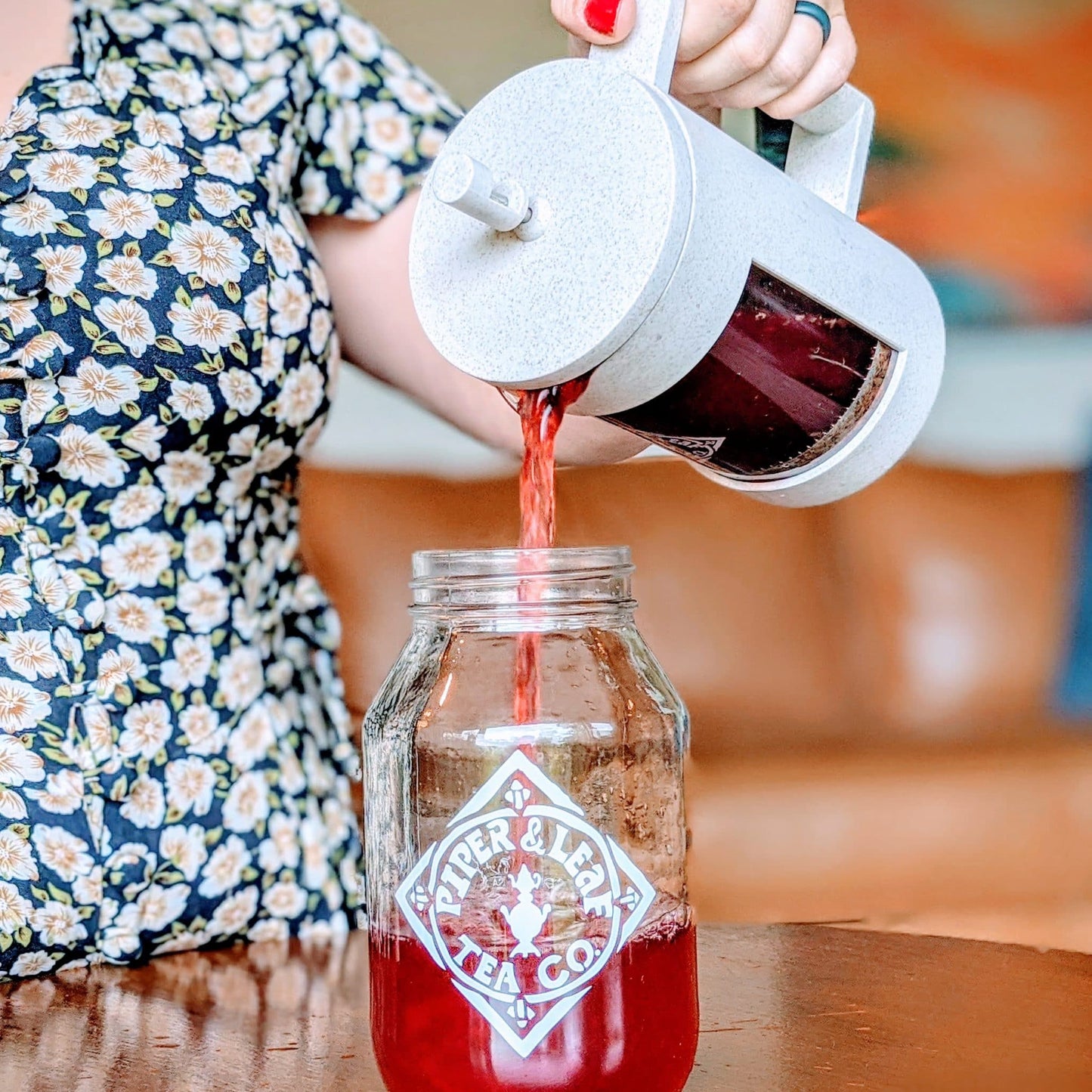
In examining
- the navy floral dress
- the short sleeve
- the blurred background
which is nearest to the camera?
the navy floral dress

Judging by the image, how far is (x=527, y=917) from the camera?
18.8 inches

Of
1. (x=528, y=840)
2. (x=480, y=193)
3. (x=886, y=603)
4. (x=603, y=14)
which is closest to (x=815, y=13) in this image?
(x=603, y=14)

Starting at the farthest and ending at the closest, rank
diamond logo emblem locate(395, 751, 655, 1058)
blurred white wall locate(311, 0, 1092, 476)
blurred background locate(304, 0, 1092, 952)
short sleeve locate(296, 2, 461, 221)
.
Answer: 1. blurred white wall locate(311, 0, 1092, 476)
2. blurred background locate(304, 0, 1092, 952)
3. short sleeve locate(296, 2, 461, 221)
4. diamond logo emblem locate(395, 751, 655, 1058)

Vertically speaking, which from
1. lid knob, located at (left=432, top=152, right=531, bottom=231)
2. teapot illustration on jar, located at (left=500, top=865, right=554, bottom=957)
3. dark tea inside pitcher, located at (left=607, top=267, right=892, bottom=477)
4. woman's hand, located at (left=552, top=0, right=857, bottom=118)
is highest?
woman's hand, located at (left=552, top=0, right=857, bottom=118)

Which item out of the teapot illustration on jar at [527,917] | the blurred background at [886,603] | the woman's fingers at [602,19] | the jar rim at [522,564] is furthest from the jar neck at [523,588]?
the blurred background at [886,603]

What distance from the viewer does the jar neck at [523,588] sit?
0.52 metres

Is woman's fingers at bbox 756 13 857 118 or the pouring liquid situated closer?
the pouring liquid

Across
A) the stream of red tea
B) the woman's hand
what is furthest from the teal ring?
the stream of red tea

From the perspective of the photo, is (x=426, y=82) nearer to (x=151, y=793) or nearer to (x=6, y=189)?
(x=6, y=189)

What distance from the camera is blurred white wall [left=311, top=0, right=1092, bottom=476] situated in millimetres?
2289

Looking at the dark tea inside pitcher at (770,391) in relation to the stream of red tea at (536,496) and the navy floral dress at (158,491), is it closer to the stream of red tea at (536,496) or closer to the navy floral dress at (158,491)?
the stream of red tea at (536,496)

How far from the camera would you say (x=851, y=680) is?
210cm

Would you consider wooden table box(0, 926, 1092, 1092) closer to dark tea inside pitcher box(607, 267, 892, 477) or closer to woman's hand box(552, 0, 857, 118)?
dark tea inside pitcher box(607, 267, 892, 477)

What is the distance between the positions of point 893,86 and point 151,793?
208 centimetres
